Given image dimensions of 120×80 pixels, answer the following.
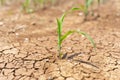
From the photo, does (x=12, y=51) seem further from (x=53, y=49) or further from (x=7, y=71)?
(x=53, y=49)

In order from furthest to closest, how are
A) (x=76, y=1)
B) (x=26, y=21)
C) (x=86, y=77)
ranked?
(x=76, y=1), (x=26, y=21), (x=86, y=77)

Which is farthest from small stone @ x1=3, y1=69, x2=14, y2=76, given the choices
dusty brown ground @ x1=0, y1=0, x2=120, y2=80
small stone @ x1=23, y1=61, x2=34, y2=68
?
small stone @ x1=23, y1=61, x2=34, y2=68

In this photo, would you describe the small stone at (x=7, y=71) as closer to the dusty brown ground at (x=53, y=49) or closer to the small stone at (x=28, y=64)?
the dusty brown ground at (x=53, y=49)

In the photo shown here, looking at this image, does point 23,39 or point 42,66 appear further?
point 23,39

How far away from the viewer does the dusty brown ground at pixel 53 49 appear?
6.26ft

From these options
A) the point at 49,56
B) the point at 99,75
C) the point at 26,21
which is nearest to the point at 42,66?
the point at 49,56

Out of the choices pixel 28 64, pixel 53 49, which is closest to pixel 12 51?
pixel 28 64

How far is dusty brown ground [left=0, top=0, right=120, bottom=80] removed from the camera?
1.91 m

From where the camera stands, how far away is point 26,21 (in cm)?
289

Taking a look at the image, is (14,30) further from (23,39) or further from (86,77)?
(86,77)

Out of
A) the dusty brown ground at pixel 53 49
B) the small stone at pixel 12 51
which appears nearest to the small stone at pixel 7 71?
the dusty brown ground at pixel 53 49

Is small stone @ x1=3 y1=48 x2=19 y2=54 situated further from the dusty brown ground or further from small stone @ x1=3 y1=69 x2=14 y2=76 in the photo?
small stone @ x1=3 y1=69 x2=14 y2=76

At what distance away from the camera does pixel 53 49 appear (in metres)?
2.23

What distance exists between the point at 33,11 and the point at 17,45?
110 centimetres
